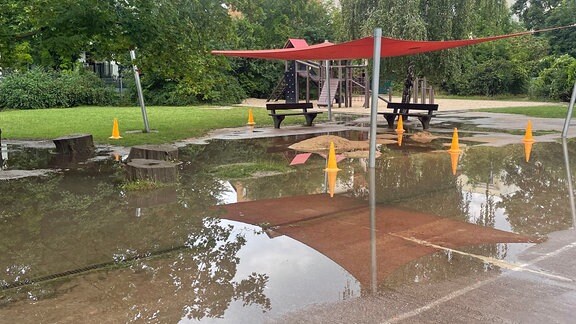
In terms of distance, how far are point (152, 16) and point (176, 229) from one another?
6.46 m

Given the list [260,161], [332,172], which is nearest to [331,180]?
[332,172]

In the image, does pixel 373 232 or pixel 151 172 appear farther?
pixel 151 172

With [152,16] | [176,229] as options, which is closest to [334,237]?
[176,229]

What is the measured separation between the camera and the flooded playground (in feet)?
13.3

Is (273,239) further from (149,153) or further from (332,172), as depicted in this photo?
(149,153)

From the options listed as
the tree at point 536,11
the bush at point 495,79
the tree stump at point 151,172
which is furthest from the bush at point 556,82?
the tree stump at point 151,172

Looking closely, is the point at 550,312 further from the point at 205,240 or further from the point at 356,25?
the point at 356,25

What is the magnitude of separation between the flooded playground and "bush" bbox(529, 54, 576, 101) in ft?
79.0

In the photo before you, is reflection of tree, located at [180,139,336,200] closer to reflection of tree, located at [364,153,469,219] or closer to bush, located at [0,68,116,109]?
reflection of tree, located at [364,153,469,219]

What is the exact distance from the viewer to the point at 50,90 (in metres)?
29.9

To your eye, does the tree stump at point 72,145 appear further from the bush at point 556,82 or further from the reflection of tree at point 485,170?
the bush at point 556,82

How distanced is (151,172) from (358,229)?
3.99 m

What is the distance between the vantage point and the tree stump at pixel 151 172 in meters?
8.45

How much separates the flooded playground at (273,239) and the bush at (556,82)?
24.1 m
